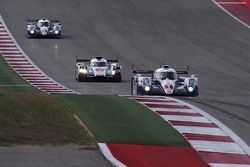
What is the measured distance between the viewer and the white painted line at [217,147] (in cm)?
1617

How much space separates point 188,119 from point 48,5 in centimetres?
5272

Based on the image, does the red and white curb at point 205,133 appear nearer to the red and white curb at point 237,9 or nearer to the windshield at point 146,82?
the windshield at point 146,82

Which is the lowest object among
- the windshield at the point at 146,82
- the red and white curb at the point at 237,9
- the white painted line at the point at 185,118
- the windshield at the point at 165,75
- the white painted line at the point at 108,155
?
the white painted line at the point at 108,155

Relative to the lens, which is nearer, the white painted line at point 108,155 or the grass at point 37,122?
the white painted line at point 108,155

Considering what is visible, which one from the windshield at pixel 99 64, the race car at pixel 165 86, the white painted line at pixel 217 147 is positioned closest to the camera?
the white painted line at pixel 217 147

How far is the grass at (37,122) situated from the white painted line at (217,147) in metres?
2.03

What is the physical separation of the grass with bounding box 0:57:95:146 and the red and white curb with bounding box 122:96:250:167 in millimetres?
2155

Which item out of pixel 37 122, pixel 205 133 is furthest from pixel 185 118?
pixel 37 122

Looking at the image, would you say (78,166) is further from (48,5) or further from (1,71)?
(48,5)

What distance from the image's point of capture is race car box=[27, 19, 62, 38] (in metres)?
59.0

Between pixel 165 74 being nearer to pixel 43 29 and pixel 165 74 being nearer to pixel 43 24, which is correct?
pixel 43 24

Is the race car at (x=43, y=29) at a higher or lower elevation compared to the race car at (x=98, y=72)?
higher

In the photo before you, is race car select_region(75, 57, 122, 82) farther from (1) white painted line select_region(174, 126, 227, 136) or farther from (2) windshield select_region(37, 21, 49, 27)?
(1) white painted line select_region(174, 126, 227, 136)

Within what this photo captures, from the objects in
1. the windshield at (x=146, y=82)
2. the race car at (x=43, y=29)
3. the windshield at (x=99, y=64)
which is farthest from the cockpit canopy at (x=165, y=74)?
the race car at (x=43, y=29)
